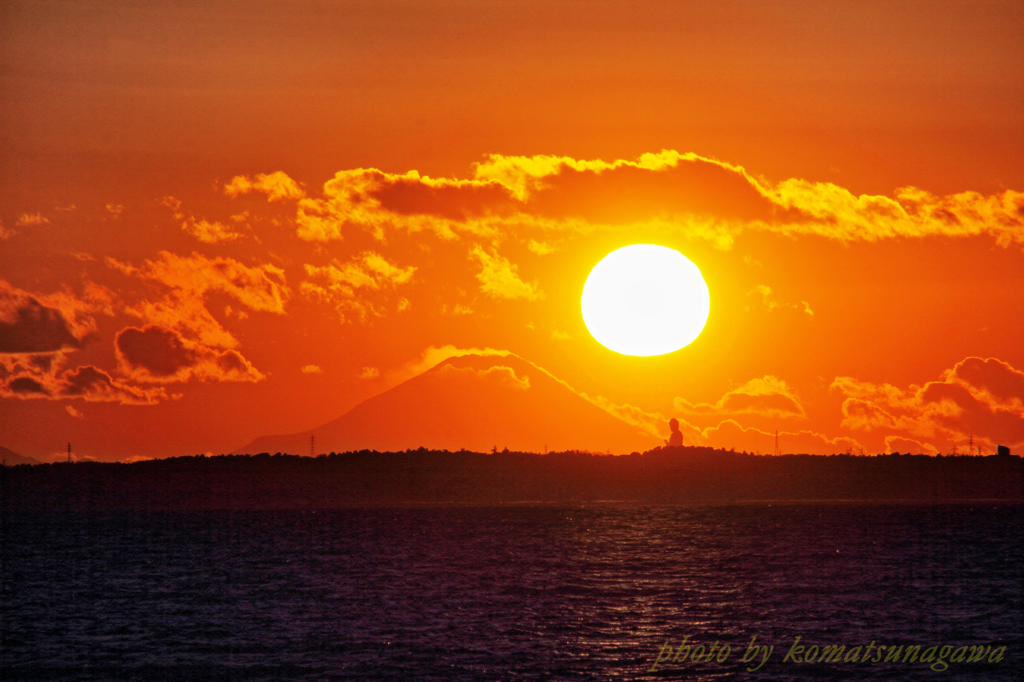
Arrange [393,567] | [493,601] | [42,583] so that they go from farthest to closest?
[393,567] → [42,583] → [493,601]

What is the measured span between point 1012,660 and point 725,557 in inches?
2199

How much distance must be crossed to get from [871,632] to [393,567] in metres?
48.2

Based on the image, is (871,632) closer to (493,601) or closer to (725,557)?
(493,601)

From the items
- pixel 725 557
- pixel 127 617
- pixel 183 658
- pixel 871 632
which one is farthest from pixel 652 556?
pixel 183 658

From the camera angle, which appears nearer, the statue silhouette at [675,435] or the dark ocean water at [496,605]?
the dark ocean water at [496,605]

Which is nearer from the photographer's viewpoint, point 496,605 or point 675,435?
point 496,605

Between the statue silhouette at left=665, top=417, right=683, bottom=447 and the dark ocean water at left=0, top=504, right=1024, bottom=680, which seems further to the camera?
the statue silhouette at left=665, top=417, right=683, bottom=447

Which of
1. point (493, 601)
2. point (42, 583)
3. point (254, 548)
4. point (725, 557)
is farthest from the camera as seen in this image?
point (254, 548)

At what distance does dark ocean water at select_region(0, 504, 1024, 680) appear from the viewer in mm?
51656

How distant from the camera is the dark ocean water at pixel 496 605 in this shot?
169ft

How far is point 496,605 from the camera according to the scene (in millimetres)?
72312

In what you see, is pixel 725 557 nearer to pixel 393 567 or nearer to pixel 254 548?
pixel 393 567

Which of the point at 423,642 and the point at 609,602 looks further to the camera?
the point at 609,602

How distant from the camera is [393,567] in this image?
98625 mm
